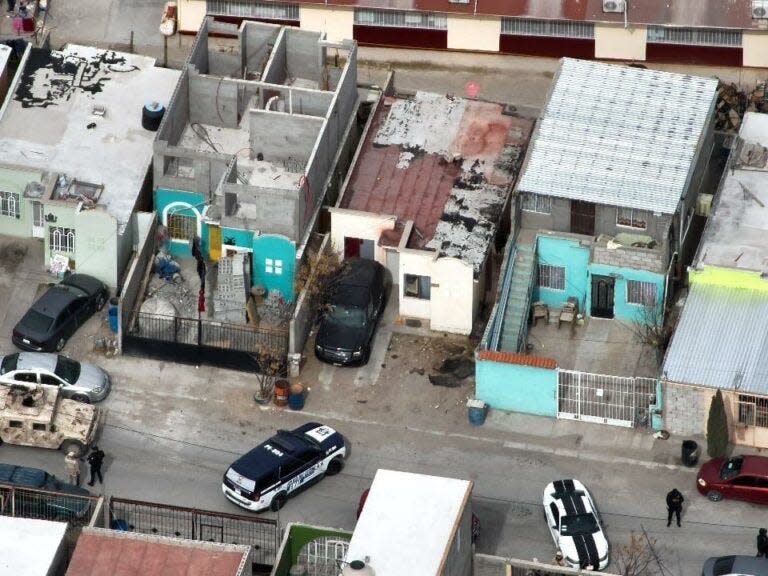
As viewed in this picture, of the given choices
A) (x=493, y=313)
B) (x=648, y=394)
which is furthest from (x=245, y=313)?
(x=648, y=394)

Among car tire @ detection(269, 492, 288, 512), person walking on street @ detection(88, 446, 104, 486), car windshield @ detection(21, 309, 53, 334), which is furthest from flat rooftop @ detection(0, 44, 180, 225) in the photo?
car tire @ detection(269, 492, 288, 512)

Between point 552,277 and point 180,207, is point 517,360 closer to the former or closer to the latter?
point 552,277

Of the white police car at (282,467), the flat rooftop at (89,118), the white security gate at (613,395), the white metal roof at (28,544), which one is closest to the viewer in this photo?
the white metal roof at (28,544)

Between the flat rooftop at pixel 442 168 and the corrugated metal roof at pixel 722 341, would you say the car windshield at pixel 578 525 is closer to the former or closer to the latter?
the corrugated metal roof at pixel 722 341

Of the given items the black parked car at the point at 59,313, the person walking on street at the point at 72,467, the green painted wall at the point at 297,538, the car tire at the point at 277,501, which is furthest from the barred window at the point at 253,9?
the green painted wall at the point at 297,538

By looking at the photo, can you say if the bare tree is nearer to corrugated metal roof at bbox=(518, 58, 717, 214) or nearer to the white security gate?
the white security gate

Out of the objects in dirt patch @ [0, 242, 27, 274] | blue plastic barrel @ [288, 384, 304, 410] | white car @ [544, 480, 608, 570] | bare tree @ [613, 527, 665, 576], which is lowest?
bare tree @ [613, 527, 665, 576]
